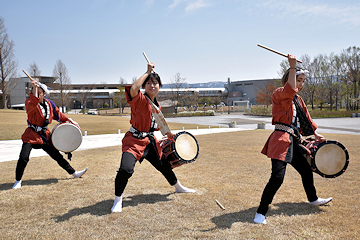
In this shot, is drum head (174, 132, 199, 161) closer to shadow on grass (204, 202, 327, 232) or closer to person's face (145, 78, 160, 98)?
person's face (145, 78, 160, 98)

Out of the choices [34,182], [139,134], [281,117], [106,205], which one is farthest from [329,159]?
[34,182]

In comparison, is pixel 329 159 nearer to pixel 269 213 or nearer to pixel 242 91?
pixel 269 213

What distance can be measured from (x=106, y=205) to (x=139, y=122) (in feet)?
4.23

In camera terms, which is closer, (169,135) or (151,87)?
(151,87)

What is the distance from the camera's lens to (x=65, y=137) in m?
5.20

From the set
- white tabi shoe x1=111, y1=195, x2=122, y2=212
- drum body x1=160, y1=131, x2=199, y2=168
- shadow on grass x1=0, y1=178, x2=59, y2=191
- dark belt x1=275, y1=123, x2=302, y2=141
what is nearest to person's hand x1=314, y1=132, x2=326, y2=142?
dark belt x1=275, y1=123, x2=302, y2=141

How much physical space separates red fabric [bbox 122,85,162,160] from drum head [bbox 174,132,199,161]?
19.8 inches

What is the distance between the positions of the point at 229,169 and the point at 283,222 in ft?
9.91

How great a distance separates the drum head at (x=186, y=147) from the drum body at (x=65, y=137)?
87.4 inches

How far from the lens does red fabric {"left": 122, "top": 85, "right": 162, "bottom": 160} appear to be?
3.69 meters

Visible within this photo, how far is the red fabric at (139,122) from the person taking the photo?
12.1 ft

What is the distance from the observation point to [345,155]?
355cm

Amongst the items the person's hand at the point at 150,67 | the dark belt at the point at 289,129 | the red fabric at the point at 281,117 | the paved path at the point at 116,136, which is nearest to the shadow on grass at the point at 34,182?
the person's hand at the point at 150,67

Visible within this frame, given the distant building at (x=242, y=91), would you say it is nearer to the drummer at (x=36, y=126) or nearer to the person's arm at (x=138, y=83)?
the drummer at (x=36, y=126)
